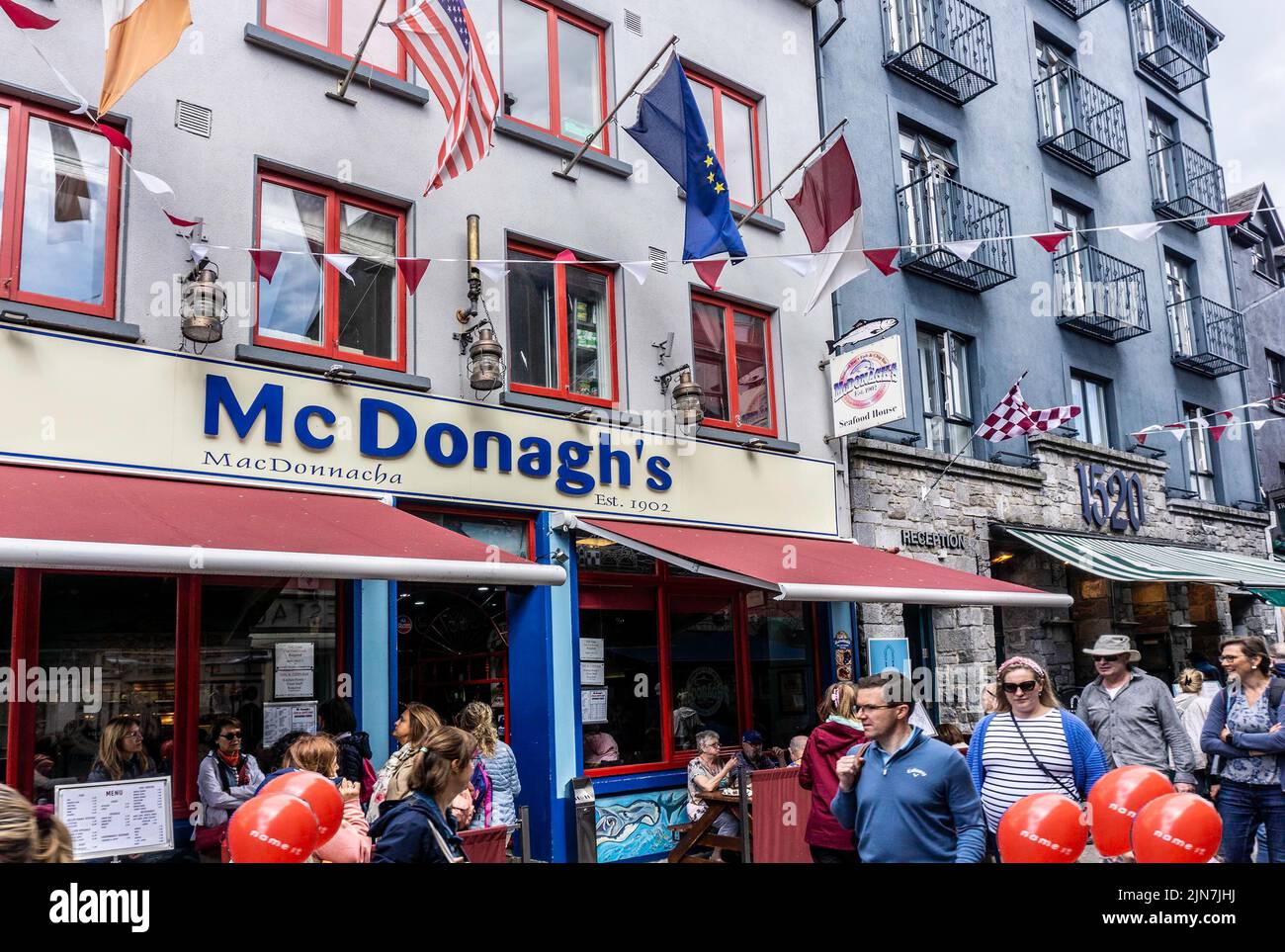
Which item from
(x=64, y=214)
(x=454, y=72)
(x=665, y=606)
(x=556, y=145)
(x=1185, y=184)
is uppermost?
(x=1185, y=184)

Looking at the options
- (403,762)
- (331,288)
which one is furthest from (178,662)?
(403,762)

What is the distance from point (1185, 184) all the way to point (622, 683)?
51.8 ft

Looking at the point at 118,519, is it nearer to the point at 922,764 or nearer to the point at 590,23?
the point at 922,764

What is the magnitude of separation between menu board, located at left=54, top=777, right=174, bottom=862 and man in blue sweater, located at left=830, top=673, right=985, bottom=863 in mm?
4157

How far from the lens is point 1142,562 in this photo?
14.3 metres

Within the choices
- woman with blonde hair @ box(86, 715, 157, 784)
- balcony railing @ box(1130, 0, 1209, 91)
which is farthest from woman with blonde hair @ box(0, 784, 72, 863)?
balcony railing @ box(1130, 0, 1209, 91)

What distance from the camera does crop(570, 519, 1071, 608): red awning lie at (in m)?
8.94

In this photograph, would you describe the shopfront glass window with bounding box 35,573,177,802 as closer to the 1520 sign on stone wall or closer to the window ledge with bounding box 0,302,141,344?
the window ledge with bounding box 0,302,141,344

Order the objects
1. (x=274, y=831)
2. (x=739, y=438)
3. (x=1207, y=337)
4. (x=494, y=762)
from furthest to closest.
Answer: (x=1207, y=337) → (x=739, y=438) → (x=494, y=762) → (x=274, y=831)

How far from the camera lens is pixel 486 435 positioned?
9492 millimetres

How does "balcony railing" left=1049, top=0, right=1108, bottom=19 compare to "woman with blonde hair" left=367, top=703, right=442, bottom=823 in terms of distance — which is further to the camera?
"balcony railing" left=1049, top=0, right=1108, bottom=19

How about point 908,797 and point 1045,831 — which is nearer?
point 1045,831

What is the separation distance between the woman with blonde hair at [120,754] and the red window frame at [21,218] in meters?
2.83

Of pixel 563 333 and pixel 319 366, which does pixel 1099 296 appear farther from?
pixel 319 366
